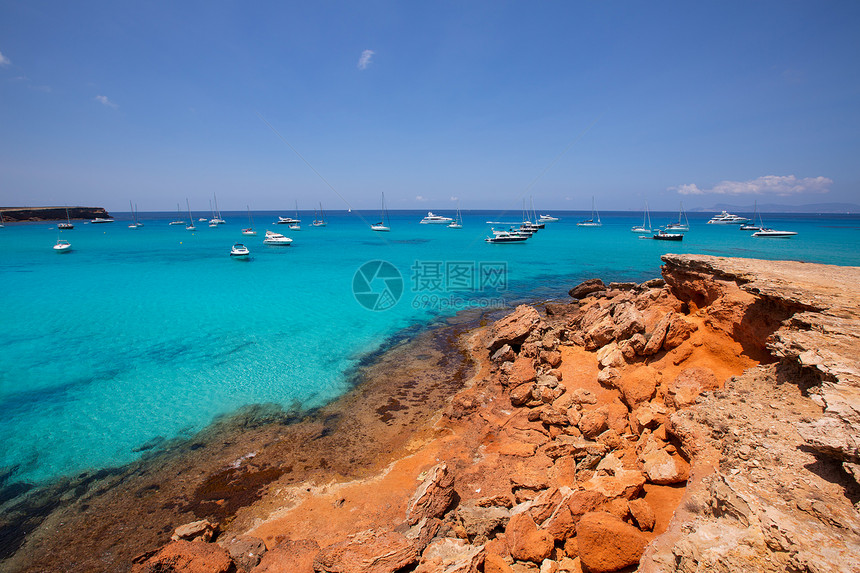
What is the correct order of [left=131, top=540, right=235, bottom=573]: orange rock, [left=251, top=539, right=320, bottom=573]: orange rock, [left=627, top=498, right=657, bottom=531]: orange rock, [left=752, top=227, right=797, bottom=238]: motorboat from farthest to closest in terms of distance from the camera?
[left=752, top=227, right=797, bottom=238]: motorboat < [left=251, top=539, right=320, bottom=573]: orange rock < [left=131, top=540, right=235, bottom=573]: orange rock < [left=627, top=498, right=657, bottom=531]: orange rock

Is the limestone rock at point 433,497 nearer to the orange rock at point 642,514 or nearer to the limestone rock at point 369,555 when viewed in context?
the limestone rock at point 369,555

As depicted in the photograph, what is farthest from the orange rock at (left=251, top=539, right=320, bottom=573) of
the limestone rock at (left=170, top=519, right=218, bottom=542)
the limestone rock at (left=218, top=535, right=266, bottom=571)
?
the limestone rock at (left=170, top=519, right=218, bottom=542)

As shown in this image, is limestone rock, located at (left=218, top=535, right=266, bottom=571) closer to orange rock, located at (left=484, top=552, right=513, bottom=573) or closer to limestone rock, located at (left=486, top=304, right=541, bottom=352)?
orange rock, located at (left=484, top=552, right=513, bottom=573)

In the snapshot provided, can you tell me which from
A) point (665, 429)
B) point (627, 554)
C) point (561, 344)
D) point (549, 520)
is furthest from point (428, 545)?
point (561, 344)

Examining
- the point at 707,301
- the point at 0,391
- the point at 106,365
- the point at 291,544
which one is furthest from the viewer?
the point at 106,365

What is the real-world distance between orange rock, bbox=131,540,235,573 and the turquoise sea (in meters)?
5.58

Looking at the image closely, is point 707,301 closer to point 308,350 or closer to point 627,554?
point 627,554

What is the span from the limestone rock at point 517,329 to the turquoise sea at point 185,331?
6.24m

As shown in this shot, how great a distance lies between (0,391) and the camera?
42.5 ft

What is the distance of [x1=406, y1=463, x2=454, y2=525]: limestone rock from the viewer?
6.20 m

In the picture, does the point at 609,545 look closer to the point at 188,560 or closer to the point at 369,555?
the point at 369,555

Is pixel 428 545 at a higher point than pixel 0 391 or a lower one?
higher

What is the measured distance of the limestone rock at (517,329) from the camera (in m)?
14.2

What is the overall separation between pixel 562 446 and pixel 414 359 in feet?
28.6
